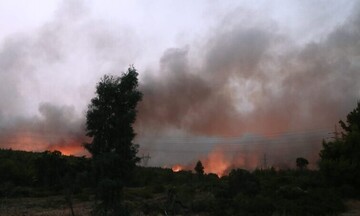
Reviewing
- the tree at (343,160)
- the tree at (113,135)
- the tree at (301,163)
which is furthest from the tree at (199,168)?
the tree at (113,135)

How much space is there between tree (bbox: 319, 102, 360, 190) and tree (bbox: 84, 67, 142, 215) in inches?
1175

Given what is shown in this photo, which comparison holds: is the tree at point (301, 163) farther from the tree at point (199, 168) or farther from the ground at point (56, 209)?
the ground at point (56, 209)

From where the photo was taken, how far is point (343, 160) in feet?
166

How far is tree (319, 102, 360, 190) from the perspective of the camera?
49406 millimetres

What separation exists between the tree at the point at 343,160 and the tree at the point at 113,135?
97.9 feet

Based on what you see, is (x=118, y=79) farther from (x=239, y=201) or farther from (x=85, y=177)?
(x=239, y=201)

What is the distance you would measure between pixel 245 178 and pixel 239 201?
940 cm

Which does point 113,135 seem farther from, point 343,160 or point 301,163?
point 301,163

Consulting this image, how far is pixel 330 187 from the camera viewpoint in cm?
5025

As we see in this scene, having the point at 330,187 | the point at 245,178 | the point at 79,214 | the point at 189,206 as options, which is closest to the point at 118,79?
the point at 79,214

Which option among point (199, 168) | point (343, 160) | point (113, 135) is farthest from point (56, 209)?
point (199, 168)

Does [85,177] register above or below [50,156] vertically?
below

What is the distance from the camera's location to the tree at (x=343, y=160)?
49406mm

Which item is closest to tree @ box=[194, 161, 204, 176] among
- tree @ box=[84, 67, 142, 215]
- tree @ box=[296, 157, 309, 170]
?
tree @ box=[296, 157, 309, 170]
